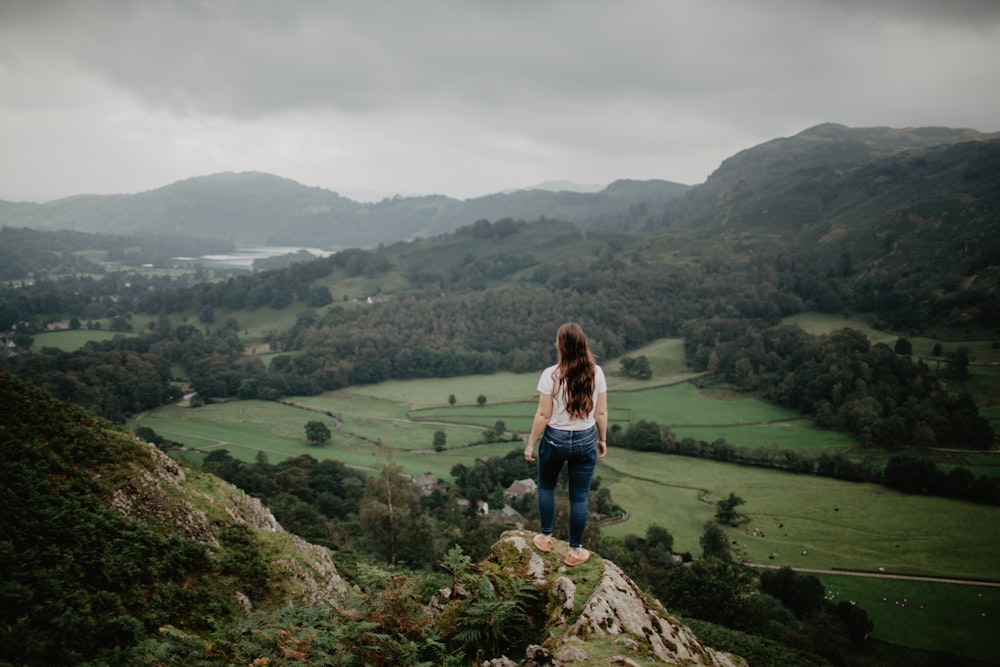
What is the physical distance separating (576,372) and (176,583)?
426 inches

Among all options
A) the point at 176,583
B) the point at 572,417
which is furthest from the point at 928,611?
the point at 176,583

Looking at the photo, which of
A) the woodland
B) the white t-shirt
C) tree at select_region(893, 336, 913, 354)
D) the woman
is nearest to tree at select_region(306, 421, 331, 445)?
the woodland

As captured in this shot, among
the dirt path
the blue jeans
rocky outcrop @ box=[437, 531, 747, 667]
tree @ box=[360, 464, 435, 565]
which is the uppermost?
the blue jeans

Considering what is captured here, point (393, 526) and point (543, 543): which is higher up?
point (543, 543)

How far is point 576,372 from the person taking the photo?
7.69m

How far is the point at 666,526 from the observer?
5212 cm

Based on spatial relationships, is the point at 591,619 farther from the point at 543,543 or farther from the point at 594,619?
the point at 543,543

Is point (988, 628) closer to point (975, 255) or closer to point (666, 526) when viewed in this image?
point (666, 526)

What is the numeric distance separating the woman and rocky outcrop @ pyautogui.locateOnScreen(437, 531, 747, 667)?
830mm

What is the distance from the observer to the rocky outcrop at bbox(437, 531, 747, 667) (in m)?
6.64

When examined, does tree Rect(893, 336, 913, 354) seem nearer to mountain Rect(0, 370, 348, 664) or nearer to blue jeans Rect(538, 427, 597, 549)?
mountain Rect(0, 370, 348, 664)

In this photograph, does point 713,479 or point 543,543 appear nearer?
point 543,543

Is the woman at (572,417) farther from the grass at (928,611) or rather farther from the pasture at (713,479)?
the grass at (928,611)

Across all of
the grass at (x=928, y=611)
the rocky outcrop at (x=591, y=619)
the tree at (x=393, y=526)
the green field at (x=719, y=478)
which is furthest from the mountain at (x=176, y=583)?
the grass at (x=928, y=611)
